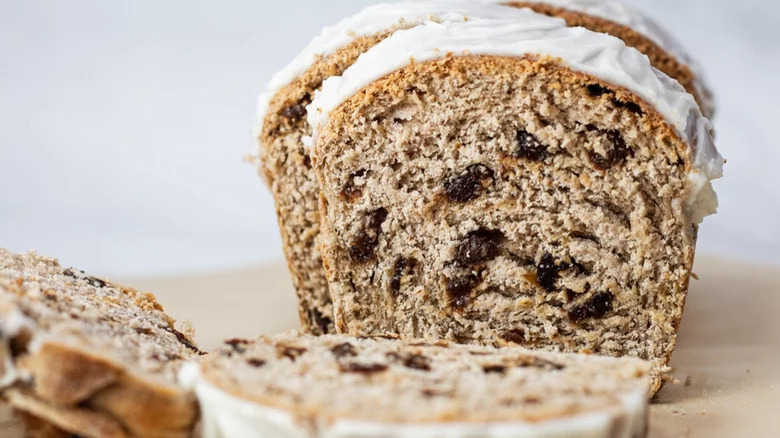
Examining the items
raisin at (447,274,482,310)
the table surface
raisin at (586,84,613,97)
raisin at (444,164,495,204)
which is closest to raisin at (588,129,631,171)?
raisin at (586,84,613,97)

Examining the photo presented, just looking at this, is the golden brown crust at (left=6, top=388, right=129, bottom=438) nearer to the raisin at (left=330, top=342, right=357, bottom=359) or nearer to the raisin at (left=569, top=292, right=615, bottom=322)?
the raisin at (left=330, top=342, right=357, bottom=359)

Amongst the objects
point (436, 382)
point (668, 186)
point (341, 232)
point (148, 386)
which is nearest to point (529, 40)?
point (668, 186)

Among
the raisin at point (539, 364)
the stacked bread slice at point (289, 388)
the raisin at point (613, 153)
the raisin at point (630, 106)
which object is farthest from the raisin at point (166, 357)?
the raisin at point (630, 106)

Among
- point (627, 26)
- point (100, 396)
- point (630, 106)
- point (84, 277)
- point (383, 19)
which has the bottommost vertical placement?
point (100, 396)

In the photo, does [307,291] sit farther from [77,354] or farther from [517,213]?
[77,354]

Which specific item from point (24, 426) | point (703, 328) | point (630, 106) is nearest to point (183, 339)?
point (24, 426)

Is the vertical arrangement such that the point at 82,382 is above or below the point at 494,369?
below

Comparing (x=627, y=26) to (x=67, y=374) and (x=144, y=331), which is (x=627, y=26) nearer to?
(x=144, y=331)
